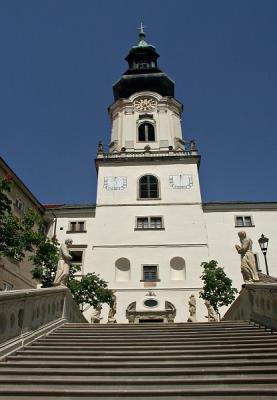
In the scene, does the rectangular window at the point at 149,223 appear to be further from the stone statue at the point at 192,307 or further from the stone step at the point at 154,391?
the stone step at the point at 154,391

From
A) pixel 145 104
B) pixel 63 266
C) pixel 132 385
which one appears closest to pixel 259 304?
pixel 132 385

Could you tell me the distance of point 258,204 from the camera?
32.0 metres

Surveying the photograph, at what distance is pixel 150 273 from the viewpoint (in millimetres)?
28750

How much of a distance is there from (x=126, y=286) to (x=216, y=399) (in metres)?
22.9

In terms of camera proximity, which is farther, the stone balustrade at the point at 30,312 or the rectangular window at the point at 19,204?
the rectangular window at the point at 19,204

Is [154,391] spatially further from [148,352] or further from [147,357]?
[148,352]

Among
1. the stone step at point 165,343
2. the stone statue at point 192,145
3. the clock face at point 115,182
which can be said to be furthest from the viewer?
the stone statue at point 192,145

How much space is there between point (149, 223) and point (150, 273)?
4.29 metres

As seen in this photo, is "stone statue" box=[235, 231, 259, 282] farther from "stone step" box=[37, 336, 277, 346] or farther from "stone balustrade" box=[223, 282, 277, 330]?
"stone step" box=[37, 336, 277, 346]

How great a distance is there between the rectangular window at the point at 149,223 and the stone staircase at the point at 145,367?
21085mm

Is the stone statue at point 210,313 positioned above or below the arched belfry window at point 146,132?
below

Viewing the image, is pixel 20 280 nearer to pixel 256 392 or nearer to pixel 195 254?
pixel 195 254

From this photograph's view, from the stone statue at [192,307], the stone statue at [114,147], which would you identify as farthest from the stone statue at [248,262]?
the stone statue at [114,147]

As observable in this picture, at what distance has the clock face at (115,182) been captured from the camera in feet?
Answer: 107
